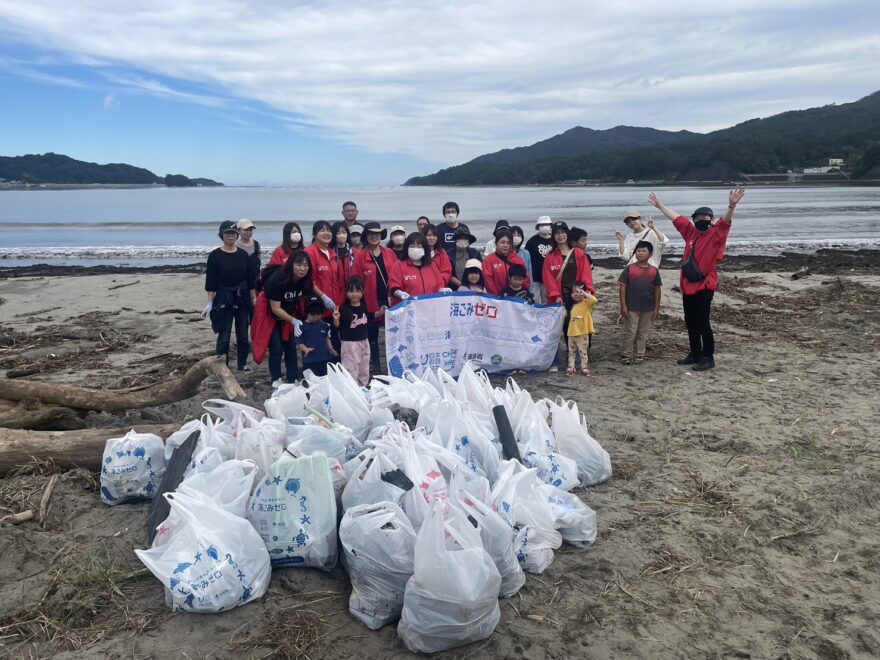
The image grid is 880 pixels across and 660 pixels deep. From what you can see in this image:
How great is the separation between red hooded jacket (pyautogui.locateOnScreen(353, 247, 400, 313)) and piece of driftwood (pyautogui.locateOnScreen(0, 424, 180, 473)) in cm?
290

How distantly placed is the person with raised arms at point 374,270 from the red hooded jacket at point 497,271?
106 centimetres

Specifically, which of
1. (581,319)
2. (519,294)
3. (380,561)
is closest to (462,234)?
(519,294)

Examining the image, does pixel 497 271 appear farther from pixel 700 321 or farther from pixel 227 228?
pixel 227 228

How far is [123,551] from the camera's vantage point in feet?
10.6

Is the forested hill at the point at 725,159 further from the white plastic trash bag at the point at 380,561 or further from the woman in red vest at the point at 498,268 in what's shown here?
the white plastic trash bag at the point at 380,561

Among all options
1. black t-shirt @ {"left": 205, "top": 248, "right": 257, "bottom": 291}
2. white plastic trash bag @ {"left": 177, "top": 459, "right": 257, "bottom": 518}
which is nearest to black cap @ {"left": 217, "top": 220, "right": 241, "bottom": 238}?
black t-shirt @ {"left": 205, "top": 248, "right": 257, "bottom": 291}

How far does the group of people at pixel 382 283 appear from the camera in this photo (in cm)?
605

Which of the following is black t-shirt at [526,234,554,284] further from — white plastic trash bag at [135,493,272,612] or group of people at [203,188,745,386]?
white plastic trash bag at [135,493,272,612]

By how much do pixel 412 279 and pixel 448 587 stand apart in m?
4.52

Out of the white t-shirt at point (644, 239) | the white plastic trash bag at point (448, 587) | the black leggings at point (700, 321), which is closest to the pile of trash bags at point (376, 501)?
the white plastic trash bag at point (448, 587)

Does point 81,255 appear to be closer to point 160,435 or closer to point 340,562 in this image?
point 160,435

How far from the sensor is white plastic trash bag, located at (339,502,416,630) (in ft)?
8.94

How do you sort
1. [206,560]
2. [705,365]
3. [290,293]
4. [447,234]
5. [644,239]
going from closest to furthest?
[206,560], [290,293], [705,365], [644,239], [447,234]

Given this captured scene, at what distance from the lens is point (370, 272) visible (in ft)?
21.9
